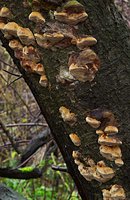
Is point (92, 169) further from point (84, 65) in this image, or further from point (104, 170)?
point (84, 65)

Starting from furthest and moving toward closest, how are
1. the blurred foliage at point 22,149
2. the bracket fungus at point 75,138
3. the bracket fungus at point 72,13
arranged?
1. the blurred foliage at point 22,149
2. the bracket fungus at point 75,138
3. the bracket fungus at point 72,13

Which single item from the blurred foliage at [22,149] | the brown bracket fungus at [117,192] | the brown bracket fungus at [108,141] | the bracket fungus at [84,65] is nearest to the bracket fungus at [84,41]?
the bracket fungus at [84,65]

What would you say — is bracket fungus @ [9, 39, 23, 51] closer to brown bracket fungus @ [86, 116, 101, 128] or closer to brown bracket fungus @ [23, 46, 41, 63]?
brown bracket fungus @ [23, 46, 41, 63]

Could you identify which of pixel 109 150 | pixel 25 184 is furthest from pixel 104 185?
pixel 25 184

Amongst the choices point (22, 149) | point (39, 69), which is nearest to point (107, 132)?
point (39, 69)

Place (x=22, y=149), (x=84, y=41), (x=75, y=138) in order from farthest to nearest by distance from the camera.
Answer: (x=22, y=149) < (x=75, y=138) < (x=84, y=41)

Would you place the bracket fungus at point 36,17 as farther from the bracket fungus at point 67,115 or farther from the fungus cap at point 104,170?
the fungus cap at point 104,170
